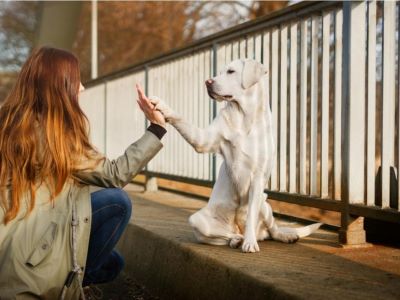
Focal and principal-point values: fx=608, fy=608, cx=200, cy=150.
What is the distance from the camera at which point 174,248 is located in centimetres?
366

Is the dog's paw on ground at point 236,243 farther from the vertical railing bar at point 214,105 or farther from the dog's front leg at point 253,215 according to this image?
the vertical railing bar at point 214,105

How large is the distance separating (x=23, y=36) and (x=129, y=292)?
972 inches

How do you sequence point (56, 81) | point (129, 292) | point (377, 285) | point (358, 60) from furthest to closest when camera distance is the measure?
point (129, 292)
point (358, 60)
point (56, 81)
point (377, 285)

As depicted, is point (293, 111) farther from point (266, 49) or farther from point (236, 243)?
point (236, 243)

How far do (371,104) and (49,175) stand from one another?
1961 millimetres

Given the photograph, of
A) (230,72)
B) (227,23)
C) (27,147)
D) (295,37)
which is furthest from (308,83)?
(227,23)

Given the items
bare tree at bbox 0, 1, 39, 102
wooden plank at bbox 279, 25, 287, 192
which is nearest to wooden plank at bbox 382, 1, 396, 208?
wooden plank at bbox 279, 25, 287, 192

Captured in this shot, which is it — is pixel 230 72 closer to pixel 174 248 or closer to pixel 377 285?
pixel 174 248

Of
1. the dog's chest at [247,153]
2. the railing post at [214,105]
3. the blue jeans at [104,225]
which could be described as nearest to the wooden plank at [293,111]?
the dog's chest at [247,153]

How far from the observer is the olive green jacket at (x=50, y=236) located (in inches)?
102

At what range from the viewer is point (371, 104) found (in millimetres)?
3639

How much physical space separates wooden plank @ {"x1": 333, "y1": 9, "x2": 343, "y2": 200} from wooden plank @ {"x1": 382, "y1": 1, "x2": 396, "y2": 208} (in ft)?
1.13

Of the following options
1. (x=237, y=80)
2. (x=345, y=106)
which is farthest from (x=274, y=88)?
(x=237, y=80)

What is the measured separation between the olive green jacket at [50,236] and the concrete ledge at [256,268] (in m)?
0.69
